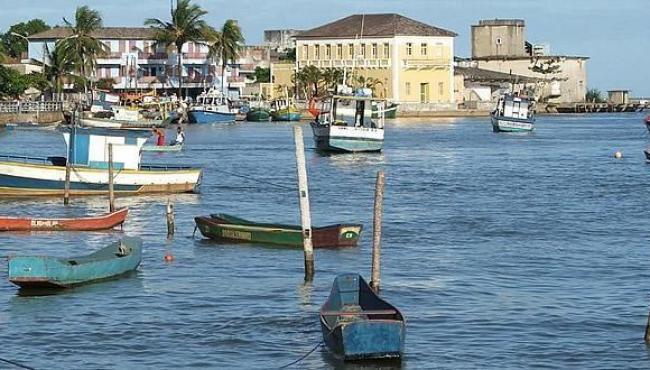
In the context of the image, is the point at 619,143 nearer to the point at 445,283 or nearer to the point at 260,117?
the point at 260,117

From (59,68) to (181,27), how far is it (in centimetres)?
1361

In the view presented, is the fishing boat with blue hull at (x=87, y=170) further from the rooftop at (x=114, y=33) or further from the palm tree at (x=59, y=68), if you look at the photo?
the rooftop at (x=114, y=33)

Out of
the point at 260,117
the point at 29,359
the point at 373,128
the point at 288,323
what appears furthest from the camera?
the point at 260,117

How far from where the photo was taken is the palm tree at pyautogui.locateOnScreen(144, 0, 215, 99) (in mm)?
147000

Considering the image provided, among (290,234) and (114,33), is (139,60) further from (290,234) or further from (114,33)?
(290,234)

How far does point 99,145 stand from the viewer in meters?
53.2

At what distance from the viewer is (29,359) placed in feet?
85.6

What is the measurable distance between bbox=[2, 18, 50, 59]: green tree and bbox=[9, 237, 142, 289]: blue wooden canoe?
5845 inches

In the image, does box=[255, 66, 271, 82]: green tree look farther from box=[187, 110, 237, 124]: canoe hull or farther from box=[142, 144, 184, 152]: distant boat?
box=[142, 144, 184, 152]: distant boat

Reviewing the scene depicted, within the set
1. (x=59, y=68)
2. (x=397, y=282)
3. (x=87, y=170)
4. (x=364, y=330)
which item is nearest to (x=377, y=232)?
(x=397, y=282)

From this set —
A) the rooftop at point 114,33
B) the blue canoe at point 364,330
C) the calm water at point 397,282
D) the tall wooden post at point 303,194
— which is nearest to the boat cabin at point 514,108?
the calm water at point 397,282

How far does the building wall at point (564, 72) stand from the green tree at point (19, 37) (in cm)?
5781

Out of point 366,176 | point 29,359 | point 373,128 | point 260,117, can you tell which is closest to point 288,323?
point 29,359

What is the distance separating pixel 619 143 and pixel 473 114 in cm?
6099
